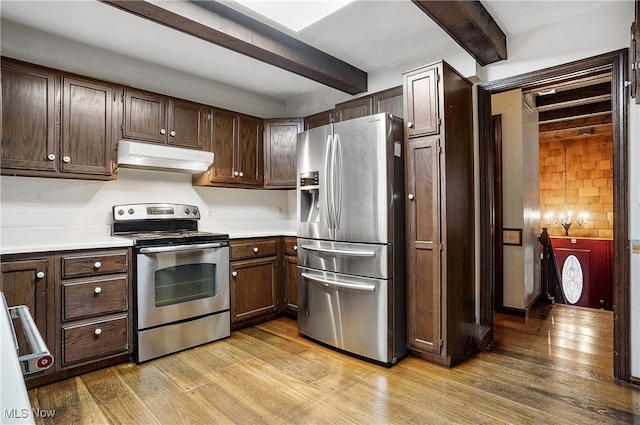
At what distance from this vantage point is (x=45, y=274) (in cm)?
228

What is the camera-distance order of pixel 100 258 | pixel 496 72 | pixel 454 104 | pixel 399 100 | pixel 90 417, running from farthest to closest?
pixel 399 100 < pixel 496 72 < pixel 454 104 < pixel 100 258 < pixel 90 417

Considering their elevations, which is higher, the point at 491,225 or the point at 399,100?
the point at 399,100

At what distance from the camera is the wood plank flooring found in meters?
1.95

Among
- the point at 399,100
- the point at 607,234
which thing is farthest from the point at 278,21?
the point at 607,234

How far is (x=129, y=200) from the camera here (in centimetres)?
321

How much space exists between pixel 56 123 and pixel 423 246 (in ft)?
9.35

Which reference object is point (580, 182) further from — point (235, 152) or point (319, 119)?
point (235, 152)

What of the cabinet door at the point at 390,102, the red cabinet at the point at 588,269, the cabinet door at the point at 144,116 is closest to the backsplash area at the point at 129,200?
the cabinet door at the point at 144,116

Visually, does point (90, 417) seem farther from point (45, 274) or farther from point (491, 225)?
point (491, 225)

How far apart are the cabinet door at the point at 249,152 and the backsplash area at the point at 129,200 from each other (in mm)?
315

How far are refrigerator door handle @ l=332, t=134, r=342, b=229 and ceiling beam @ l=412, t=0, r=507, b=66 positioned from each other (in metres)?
1.07

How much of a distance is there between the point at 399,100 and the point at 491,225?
53.3 inches

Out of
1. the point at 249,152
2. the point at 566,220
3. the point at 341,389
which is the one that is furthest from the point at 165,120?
the point at 566,220

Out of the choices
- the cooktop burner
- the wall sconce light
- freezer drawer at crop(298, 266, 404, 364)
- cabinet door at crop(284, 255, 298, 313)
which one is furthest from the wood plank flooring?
the wall sconce light
